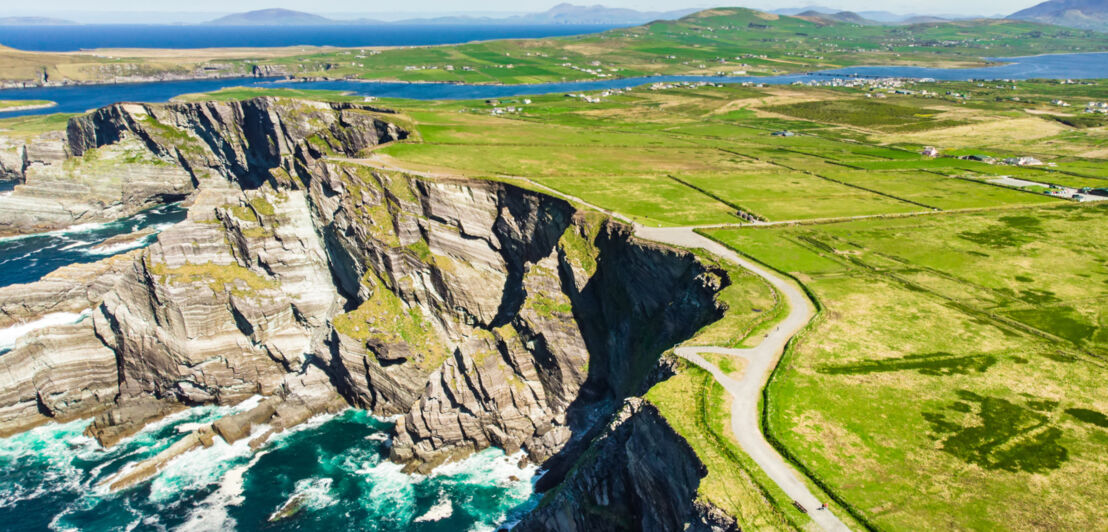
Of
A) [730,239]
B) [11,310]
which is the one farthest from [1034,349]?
[11,310]

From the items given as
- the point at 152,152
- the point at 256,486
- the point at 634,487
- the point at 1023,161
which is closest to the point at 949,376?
the point at 634,487

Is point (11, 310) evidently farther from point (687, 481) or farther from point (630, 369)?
point (687, 481)

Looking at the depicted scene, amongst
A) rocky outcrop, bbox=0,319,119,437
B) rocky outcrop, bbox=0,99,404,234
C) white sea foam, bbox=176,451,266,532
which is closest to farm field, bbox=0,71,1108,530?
rocky outcrop, bbox=0,99,404,234

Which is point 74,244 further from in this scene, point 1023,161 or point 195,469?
point 1023,161

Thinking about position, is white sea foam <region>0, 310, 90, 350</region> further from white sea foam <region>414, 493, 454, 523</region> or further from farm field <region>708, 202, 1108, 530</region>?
farm field <region>708, 202, 1108, 530</region>

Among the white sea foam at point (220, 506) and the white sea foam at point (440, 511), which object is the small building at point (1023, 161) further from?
the white sea foam at point (220, 506)

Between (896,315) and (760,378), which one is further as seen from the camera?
(896,315)
